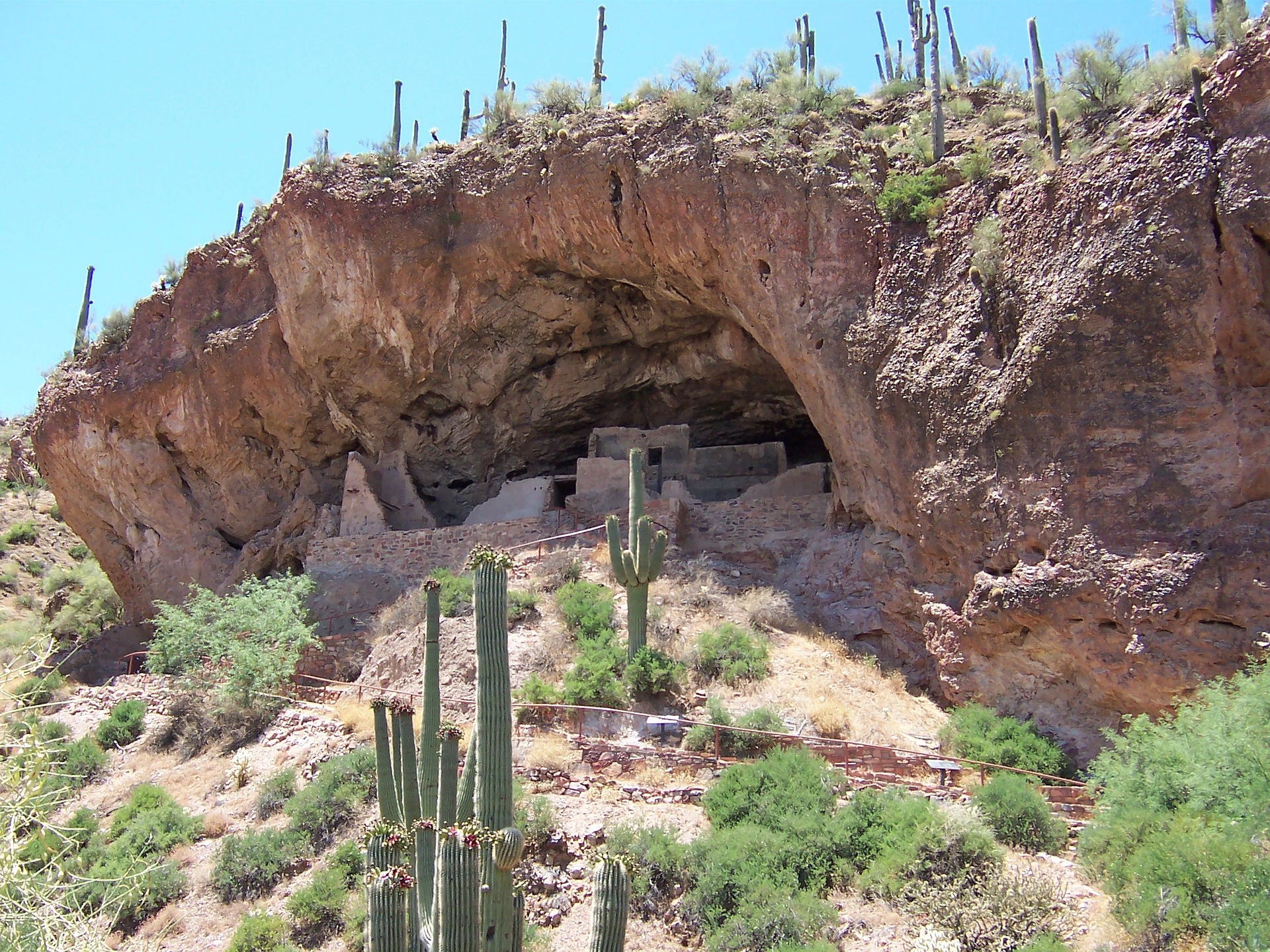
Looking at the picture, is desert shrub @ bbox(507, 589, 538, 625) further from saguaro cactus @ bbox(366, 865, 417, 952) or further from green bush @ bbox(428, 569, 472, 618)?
saguaro cactus @ bbox(366, 865, 417, 952)

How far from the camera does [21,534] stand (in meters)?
33.7

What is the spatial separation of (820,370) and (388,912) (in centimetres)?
1168

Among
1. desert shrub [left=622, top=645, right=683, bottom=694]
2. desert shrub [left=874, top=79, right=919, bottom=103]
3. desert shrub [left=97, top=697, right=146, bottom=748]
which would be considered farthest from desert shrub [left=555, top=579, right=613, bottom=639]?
desert shrub [left=874, top=79, right=919, bottom=103]

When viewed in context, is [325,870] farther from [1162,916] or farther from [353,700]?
[1162,916]

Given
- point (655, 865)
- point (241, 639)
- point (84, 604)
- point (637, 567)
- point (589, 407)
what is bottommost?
point (655, 865)

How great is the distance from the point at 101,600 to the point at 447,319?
1491 cm

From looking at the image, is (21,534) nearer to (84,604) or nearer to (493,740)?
A: (84,604)

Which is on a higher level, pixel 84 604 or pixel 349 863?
pixel 84 604

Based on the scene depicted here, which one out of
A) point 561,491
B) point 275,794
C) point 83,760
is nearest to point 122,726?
point 83,760

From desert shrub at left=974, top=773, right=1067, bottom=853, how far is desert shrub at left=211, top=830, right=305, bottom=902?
8283 millimetres

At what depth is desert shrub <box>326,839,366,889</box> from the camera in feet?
40.7

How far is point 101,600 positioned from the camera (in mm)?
29719

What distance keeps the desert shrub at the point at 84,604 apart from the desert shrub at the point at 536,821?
2006 cm

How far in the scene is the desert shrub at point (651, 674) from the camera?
1478 cm
